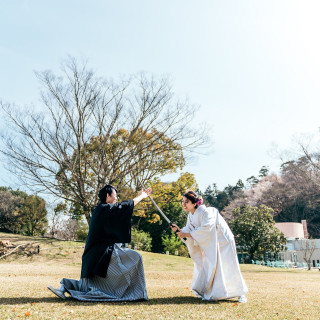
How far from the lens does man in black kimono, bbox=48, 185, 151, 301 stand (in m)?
5.20

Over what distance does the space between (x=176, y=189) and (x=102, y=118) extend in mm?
6523

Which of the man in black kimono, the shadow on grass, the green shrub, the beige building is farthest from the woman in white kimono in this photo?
the beige building

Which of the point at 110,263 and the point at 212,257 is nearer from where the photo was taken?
the point at 110,263

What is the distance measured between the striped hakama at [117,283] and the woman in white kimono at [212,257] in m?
0.94

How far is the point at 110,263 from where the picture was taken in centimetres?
528

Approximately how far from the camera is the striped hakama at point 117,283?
5180 mm

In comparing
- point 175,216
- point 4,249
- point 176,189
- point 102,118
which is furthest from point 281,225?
point 4,249

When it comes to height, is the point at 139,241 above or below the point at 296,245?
above

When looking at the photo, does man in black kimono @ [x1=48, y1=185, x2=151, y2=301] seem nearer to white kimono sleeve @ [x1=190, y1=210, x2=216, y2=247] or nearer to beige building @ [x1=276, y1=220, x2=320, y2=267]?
white kimono sleeve @ [x1=190, y1=210, x2=216, y2=247]

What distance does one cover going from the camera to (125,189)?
19.8 m

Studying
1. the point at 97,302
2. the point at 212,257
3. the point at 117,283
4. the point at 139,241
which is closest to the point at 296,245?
the point at 139,241

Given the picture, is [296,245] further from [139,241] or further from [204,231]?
[204,231]

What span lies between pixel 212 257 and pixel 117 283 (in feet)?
5.19

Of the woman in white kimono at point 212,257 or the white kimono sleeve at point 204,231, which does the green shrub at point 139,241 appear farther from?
the white kimono sleeve at point 204,231
